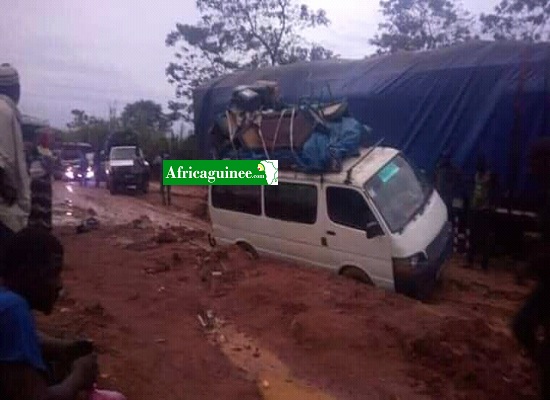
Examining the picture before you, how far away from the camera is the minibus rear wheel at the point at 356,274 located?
8320 mm

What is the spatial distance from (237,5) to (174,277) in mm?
22460

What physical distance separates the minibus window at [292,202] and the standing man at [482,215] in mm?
3969

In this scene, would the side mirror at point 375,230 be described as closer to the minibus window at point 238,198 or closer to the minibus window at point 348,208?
the minibus window at point 348,208

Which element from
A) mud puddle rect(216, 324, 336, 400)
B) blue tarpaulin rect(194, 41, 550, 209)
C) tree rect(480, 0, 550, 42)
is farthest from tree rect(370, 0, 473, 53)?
mud puddle rect(216, 324, 336, 400)

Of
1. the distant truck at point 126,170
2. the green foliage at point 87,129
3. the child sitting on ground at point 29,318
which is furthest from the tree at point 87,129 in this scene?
the child sitting on ground at point 29,318

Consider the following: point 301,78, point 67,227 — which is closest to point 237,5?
point 301,78

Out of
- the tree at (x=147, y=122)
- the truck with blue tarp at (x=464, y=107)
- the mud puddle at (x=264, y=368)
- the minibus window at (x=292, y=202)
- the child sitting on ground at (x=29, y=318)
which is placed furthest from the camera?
the tree at (x=147, y=122)

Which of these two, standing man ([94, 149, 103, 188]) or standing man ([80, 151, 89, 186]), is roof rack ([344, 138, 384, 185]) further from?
standing man ([80, 151, 89, 186])

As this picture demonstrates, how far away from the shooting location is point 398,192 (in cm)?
850

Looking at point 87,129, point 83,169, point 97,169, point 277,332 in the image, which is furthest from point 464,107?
point 87,129

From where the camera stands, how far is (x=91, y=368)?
273 centimetres

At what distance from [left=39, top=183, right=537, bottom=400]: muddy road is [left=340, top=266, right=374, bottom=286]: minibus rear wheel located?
327 mm

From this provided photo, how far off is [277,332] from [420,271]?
7.44 ft

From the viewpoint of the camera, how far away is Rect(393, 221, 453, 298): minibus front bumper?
313 inches
